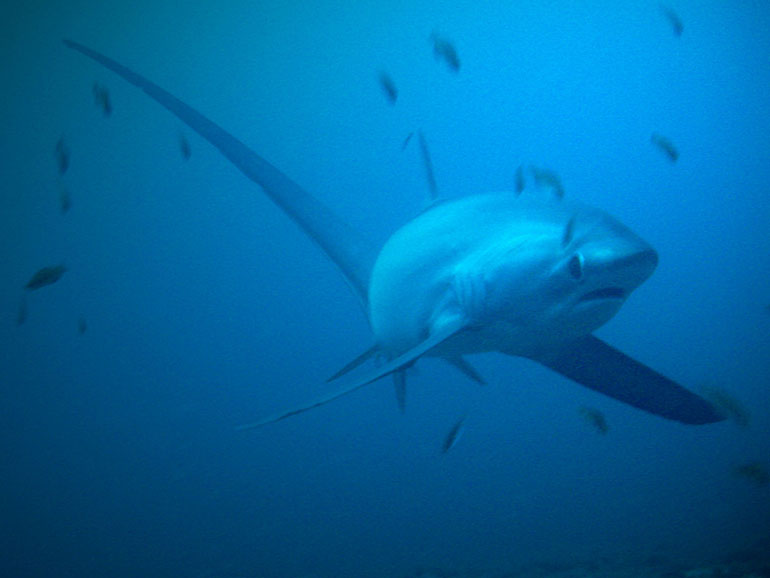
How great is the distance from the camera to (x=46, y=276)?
6.22 metres

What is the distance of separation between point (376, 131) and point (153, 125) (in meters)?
15.6

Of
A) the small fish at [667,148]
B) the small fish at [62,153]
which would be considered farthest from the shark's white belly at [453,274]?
the small fish at [62,153]

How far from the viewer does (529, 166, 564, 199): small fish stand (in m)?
6.32

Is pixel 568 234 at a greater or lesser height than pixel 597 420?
greater

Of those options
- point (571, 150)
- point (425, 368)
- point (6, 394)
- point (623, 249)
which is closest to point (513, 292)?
point (623, 249)

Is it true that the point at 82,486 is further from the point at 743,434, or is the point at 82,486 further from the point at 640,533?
the point at 743,434

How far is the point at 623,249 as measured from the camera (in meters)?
2.11

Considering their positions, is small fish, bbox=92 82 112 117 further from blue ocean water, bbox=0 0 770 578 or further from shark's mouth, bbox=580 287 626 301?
blue ocean water, bbox=0 0 770 578

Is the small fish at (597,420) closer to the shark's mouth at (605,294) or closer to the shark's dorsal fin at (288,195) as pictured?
the shark's dorsal fin at (288,195)

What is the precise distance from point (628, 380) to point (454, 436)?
1.50 meters

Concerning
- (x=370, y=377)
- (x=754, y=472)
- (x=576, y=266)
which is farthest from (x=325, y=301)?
(x=576, y=266)

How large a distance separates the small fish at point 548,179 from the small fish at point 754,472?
3.41 meters

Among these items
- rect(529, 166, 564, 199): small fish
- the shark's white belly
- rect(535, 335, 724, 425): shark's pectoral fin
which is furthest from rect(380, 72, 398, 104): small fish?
rect(535, 335, 724, 425): shark's pectoral fin

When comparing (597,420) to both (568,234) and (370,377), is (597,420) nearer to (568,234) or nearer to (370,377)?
(568,234)
